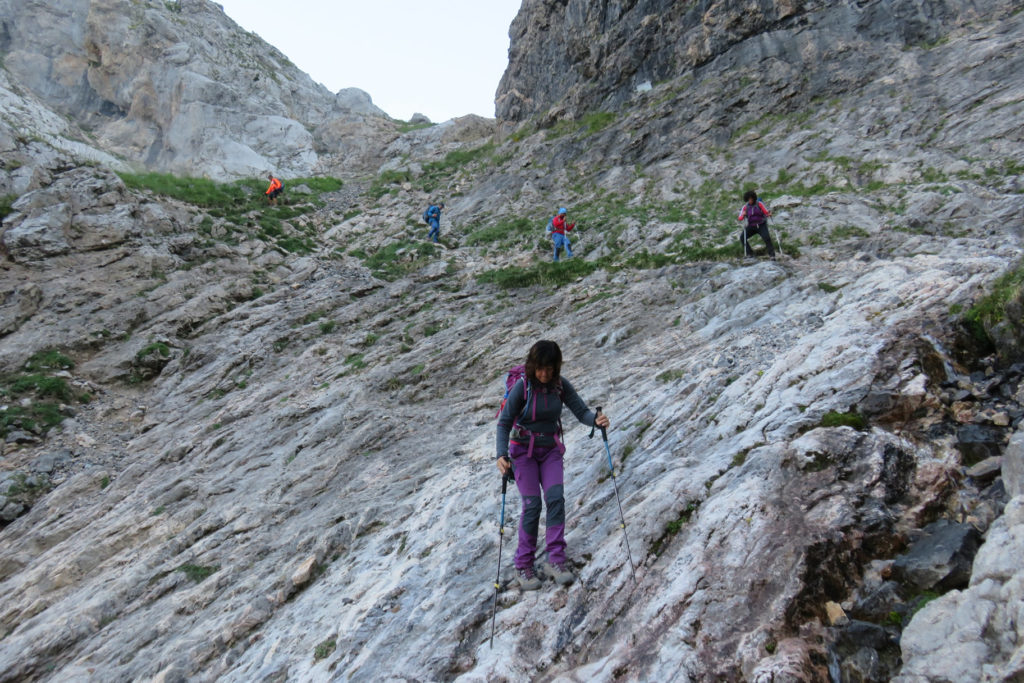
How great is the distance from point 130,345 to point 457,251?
11.5m

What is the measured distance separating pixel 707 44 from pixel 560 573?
27889 millimetres

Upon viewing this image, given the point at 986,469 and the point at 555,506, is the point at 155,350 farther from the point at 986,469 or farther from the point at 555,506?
the point at 986,469

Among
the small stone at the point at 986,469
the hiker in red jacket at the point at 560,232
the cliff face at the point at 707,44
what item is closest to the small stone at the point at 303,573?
the small stone at the point at 986,469

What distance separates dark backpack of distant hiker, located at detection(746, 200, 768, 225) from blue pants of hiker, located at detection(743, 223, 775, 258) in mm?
104

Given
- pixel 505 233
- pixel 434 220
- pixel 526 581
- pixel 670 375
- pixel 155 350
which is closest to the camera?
pixel 526 581

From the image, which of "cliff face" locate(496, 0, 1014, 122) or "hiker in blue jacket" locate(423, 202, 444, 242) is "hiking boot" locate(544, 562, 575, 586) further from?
"cliff face" locate(496, 0, 1014, 122)

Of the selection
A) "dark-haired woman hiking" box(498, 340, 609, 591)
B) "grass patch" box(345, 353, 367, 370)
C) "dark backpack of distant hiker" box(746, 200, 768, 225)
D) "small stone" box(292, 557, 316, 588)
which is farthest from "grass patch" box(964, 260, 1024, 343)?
"grass patch" box(345, 353, 367, 370)

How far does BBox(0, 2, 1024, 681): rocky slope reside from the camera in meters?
4.38

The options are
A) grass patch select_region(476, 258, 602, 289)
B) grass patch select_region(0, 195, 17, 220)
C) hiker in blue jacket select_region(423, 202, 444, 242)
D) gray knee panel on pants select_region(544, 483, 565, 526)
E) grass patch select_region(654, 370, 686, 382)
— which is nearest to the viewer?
gray knee panel on pants select_region(544, 483, 565, 526)

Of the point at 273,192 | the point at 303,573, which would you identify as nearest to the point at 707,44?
the point at 273,192

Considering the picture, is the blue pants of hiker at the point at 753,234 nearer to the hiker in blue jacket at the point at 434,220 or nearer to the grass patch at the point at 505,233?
the grass patch at the point at 505,233

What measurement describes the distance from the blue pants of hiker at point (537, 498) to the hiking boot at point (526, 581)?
0.06m

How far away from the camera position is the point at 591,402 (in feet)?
31.9

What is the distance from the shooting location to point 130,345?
17656 mm
